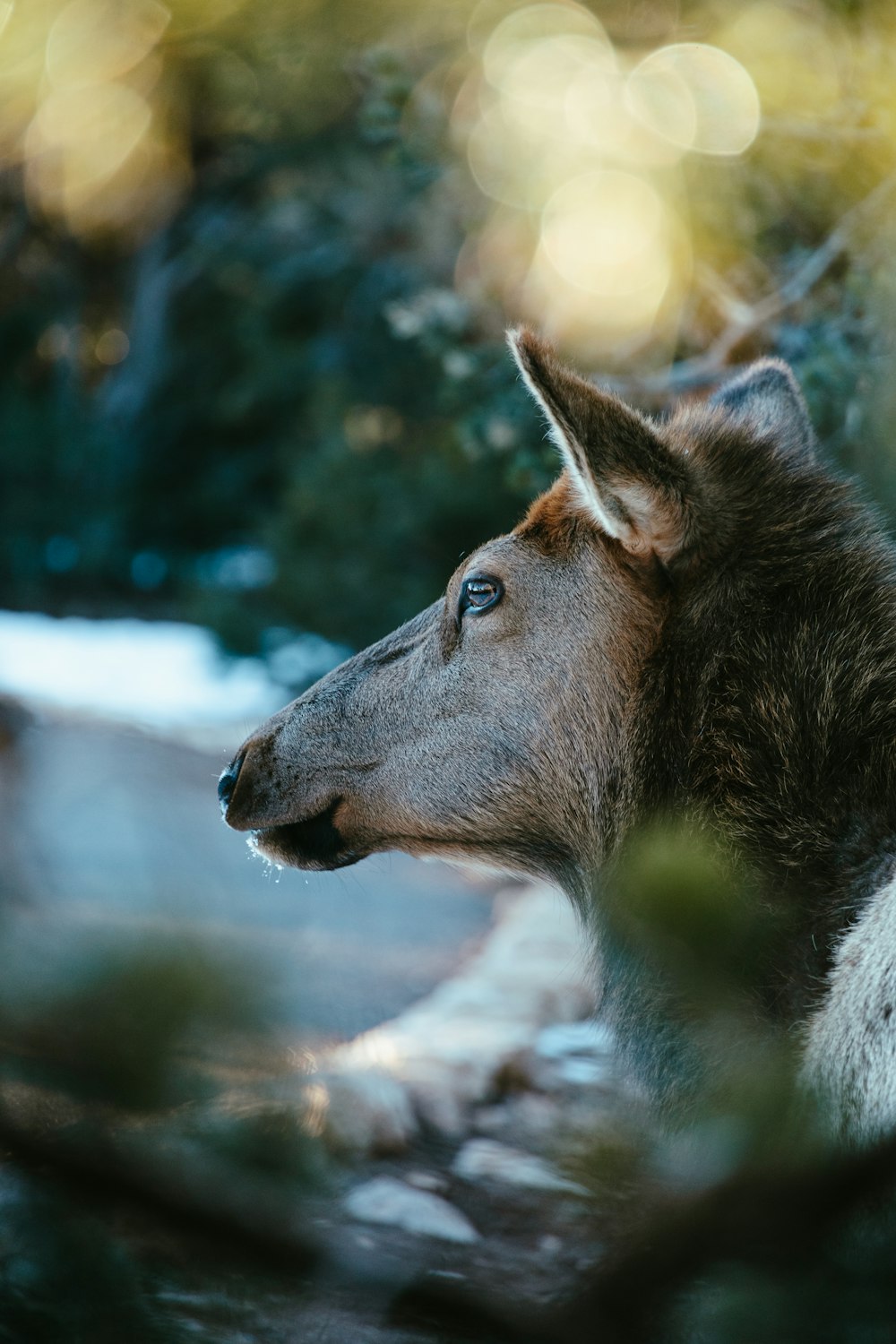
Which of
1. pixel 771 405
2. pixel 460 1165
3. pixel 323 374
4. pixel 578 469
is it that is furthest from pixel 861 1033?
pixel 323 374

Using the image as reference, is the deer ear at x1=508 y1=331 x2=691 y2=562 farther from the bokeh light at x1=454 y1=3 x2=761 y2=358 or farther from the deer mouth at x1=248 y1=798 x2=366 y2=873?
the bokeh light at x1=454 y1=3 x2=761 y2=358

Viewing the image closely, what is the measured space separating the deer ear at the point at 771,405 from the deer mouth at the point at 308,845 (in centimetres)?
118

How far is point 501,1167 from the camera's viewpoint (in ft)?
8.11

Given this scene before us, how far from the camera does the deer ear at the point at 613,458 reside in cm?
177

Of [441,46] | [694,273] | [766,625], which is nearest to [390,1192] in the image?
[766,625]

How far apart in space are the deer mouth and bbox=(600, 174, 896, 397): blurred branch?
63.5 inches

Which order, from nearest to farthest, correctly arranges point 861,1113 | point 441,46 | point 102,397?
point 861,1113 < point 441,46 < point 102,397

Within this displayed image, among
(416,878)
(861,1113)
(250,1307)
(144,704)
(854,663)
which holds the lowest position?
(250,1307)

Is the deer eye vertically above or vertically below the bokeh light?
below

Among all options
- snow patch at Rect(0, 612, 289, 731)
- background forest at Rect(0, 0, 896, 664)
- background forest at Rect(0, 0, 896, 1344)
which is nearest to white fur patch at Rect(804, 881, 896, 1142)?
background forest at Rect(0, 0, 896, 1344)

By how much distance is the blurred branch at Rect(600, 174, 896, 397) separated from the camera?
3.25 m

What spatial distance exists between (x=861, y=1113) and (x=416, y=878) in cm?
353

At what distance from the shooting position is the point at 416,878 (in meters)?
4.80

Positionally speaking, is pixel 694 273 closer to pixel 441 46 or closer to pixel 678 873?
pixel 441 46
